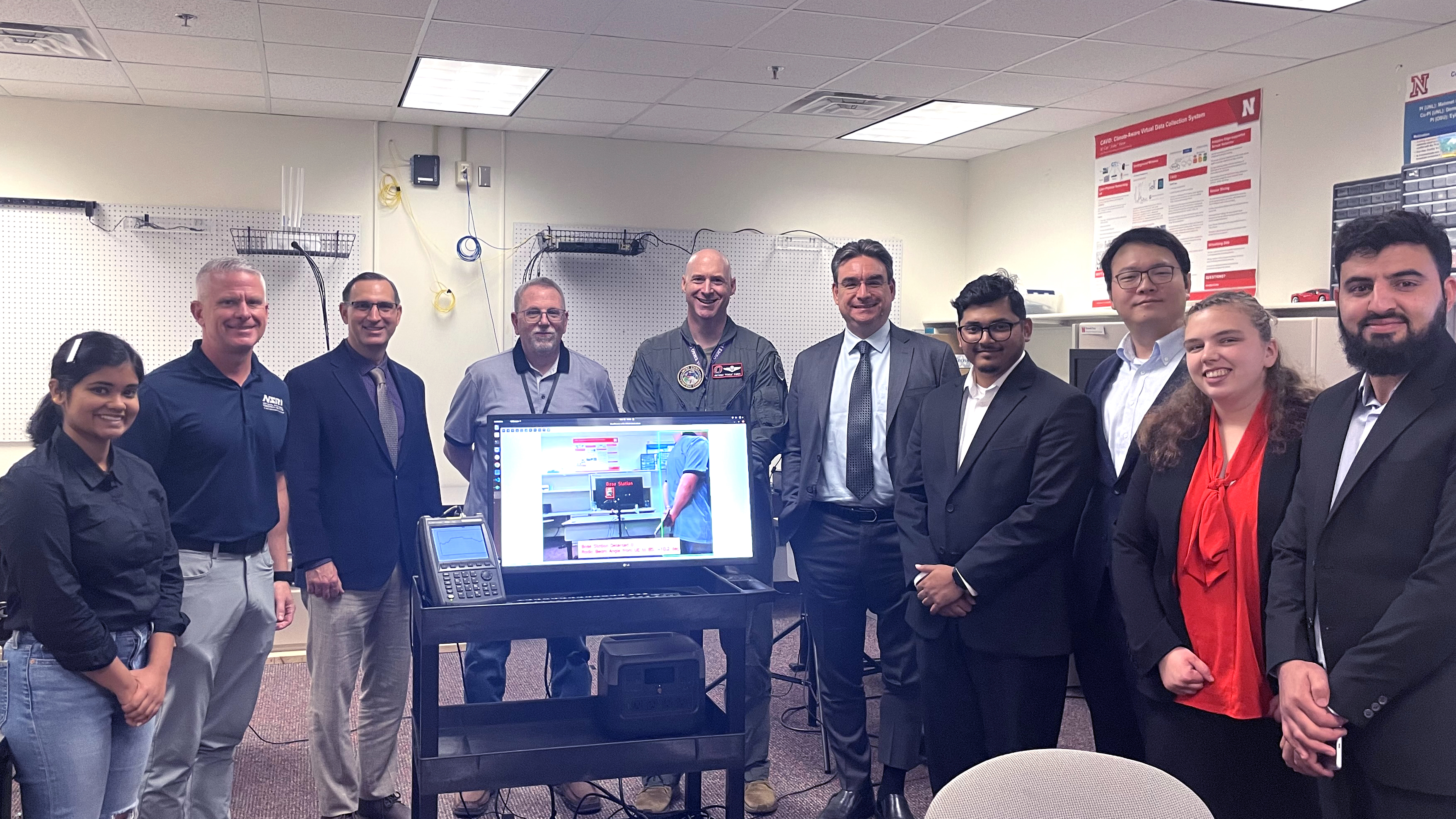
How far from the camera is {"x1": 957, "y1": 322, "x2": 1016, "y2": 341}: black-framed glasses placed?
2.54 m

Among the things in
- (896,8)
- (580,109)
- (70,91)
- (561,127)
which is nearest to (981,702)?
(896,8)

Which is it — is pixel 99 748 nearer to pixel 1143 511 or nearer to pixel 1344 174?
pixel 1143 511

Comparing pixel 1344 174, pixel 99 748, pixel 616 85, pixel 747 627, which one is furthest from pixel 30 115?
pixel 1344 174

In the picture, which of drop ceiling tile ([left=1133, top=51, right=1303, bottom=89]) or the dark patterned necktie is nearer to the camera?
the dark patterned necktie

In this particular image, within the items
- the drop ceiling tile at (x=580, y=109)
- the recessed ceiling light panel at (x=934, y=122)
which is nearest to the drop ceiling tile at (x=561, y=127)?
the drop ceiling tile at (x=580, y=109)

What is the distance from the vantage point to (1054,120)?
5.29m

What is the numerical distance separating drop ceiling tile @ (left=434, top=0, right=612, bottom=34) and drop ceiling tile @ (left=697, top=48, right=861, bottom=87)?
664 millimetres

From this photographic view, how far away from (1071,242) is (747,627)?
12.8 ft

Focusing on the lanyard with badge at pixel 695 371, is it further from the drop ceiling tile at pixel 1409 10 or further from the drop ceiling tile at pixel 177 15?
the drop ceiling tile at pixel 1409 10

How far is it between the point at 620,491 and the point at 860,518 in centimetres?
83

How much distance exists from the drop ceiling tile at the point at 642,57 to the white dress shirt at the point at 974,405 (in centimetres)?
206

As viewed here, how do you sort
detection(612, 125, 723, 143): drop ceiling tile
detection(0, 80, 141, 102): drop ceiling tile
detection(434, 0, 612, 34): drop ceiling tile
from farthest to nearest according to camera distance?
detection(612, 125, 723, 143): drop ceiling tile → detection(0, 80, 141, 102): drop ceiling tile → detection(434, 0, 612, 34): drop ceiling tile

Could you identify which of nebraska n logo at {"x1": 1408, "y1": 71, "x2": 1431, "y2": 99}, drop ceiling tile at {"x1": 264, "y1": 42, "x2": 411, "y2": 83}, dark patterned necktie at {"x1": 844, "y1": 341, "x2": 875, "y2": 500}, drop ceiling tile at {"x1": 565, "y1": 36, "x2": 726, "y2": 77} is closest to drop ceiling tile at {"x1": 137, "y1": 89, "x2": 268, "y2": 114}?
drop ceiling tile at {"x1": 264, "y1": 42, "x2": 411, "y2": 83}

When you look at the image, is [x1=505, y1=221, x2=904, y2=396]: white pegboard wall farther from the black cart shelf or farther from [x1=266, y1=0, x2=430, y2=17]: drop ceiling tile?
the black cart shelf
